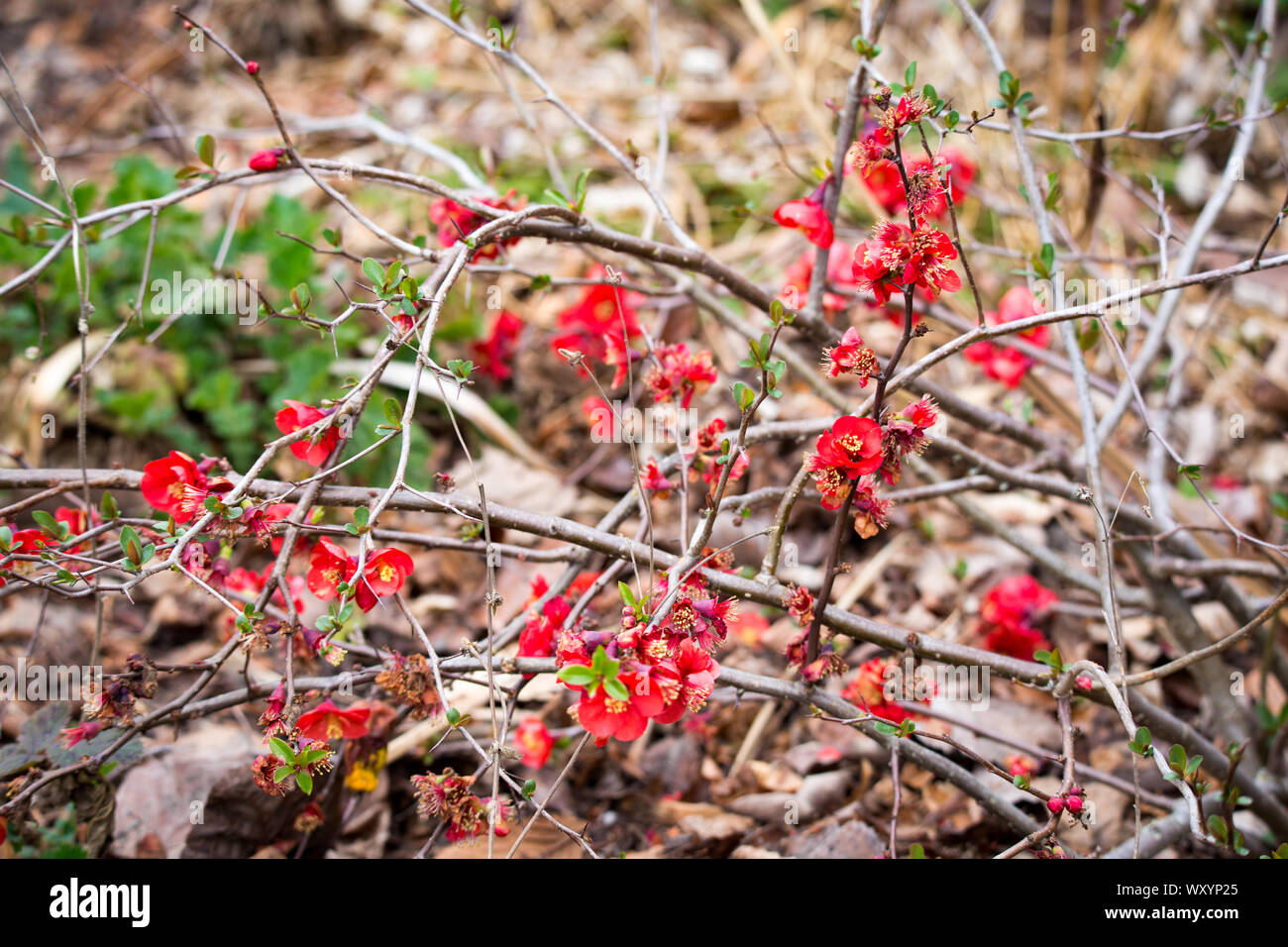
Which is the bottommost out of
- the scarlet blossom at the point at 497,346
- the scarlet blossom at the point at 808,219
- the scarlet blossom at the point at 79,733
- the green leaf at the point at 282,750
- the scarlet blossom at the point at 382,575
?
the green leaf at the point at 282,750

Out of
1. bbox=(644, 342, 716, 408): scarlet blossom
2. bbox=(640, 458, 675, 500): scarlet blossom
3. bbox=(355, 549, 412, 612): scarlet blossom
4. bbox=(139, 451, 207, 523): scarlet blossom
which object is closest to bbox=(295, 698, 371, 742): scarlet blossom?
bbox=(355, 549, 412, 612): scarlet blossom

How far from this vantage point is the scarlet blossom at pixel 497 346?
2676 mm

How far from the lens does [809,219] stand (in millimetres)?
1609

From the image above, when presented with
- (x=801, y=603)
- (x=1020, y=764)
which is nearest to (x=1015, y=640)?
(x=1020, y=764)

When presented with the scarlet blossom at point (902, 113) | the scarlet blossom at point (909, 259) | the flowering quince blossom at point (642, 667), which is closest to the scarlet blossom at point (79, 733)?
the flowering quince blossom at point (642, 667)

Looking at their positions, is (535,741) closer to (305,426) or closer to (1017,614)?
(305,426)

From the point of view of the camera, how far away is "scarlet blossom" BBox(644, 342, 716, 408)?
1.56m

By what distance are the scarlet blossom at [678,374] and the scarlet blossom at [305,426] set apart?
1.75 feet

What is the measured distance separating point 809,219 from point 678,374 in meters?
0.37

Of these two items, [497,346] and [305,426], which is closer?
[305,426]

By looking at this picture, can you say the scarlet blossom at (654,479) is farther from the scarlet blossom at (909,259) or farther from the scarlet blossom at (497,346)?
the scarlet blossom at (497,346)

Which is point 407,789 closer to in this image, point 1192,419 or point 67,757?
point 67,757

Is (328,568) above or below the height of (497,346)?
below

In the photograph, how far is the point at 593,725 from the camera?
114cm
